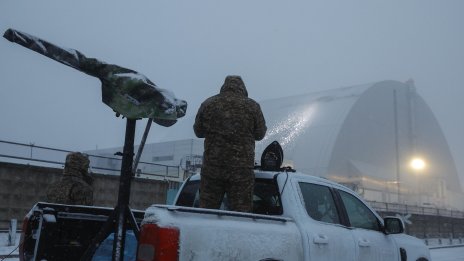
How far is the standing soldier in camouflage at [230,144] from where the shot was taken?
4.19 metres

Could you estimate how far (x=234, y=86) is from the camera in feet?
15.1

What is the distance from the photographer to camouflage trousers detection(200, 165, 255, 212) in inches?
163

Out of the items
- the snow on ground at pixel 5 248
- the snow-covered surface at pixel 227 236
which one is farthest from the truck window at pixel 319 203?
the snow on ground at pixel 5 248

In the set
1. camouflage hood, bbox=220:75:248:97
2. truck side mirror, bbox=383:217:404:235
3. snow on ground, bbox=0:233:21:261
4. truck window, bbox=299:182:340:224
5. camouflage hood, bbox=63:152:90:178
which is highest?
camouflage hood, bbox=220:75:248:97

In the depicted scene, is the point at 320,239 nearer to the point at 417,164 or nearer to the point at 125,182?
the point at 125,182

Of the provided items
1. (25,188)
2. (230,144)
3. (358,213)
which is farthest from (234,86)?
(25,188)

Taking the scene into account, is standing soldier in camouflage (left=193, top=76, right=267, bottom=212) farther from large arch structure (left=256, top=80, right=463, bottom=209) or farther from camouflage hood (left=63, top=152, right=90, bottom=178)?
large arch structure (left=256, top=80, right=463, bottom=209)

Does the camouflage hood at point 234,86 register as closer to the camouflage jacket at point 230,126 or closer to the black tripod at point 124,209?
the camouflage jacket at point 230,126

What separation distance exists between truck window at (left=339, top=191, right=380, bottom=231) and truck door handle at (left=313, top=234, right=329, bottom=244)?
85 centimetres

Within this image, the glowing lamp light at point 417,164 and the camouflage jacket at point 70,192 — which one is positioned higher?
the glowing lamp light at point 417,164

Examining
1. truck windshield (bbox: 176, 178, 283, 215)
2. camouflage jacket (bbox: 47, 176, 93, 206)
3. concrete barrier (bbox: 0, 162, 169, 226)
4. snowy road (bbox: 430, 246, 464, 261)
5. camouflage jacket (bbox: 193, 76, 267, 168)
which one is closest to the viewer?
camouflage jacket (bbox: 193, 76, 267, 168)

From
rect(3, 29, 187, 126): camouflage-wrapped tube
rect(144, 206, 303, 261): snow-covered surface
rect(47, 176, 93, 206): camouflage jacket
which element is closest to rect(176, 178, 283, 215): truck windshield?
rect(144, 206, 303, 261): snow-covered surface

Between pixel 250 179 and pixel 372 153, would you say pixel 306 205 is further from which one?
pixel 372 153

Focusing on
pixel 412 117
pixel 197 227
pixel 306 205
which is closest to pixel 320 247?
pixel 306 205
